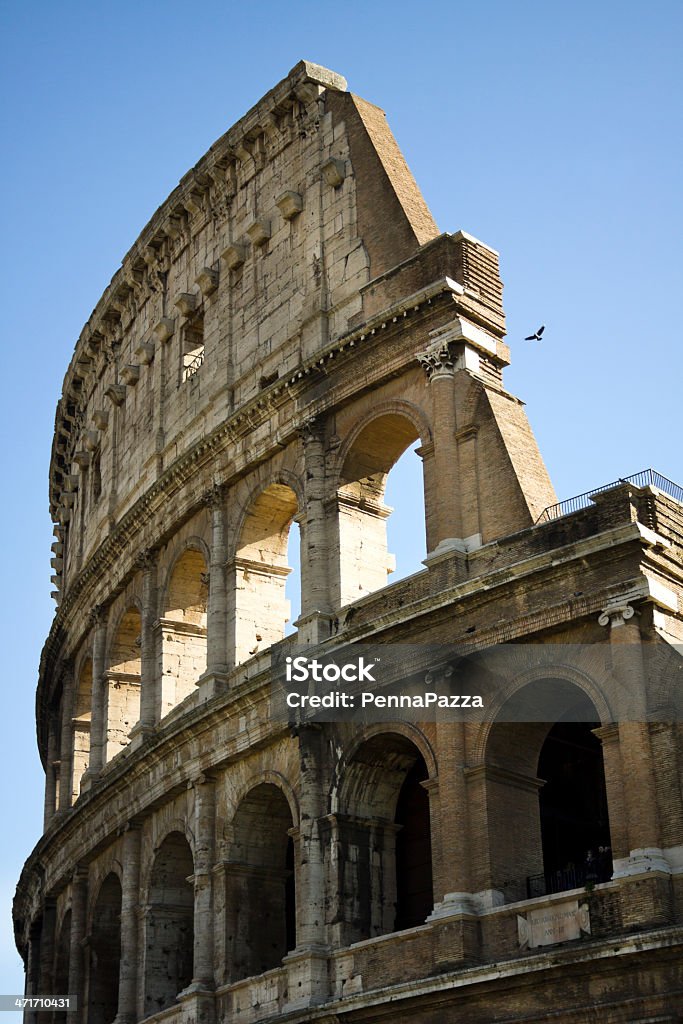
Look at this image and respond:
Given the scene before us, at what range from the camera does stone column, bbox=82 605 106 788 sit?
27906mm

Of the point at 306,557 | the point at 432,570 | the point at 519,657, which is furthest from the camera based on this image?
the point at 306,557

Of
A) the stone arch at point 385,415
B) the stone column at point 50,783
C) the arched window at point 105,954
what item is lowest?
the arched window at point 105,954

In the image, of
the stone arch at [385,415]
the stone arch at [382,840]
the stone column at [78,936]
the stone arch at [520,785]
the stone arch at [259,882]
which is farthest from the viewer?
the stone column at [78,936]

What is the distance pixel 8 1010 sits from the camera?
29.8 meters

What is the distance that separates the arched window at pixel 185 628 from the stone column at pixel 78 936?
4.19 metres

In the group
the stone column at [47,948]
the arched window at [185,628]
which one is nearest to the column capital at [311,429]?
the arched window at [185,628]

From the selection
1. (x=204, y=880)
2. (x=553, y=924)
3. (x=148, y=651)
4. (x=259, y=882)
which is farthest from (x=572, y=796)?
(x=148, y=651)

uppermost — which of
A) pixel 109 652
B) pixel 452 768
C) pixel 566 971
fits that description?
pixel 109 652

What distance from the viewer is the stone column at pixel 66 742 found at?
3048cm

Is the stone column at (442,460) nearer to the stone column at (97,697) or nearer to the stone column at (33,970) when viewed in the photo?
the stone column at (97,697)

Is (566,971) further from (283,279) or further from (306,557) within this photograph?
(283,279)

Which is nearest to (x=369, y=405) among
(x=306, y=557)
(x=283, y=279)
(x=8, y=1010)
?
(x=306, y=557)

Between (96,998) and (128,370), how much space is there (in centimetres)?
1178

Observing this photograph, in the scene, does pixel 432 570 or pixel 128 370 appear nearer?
pixel 432 570
